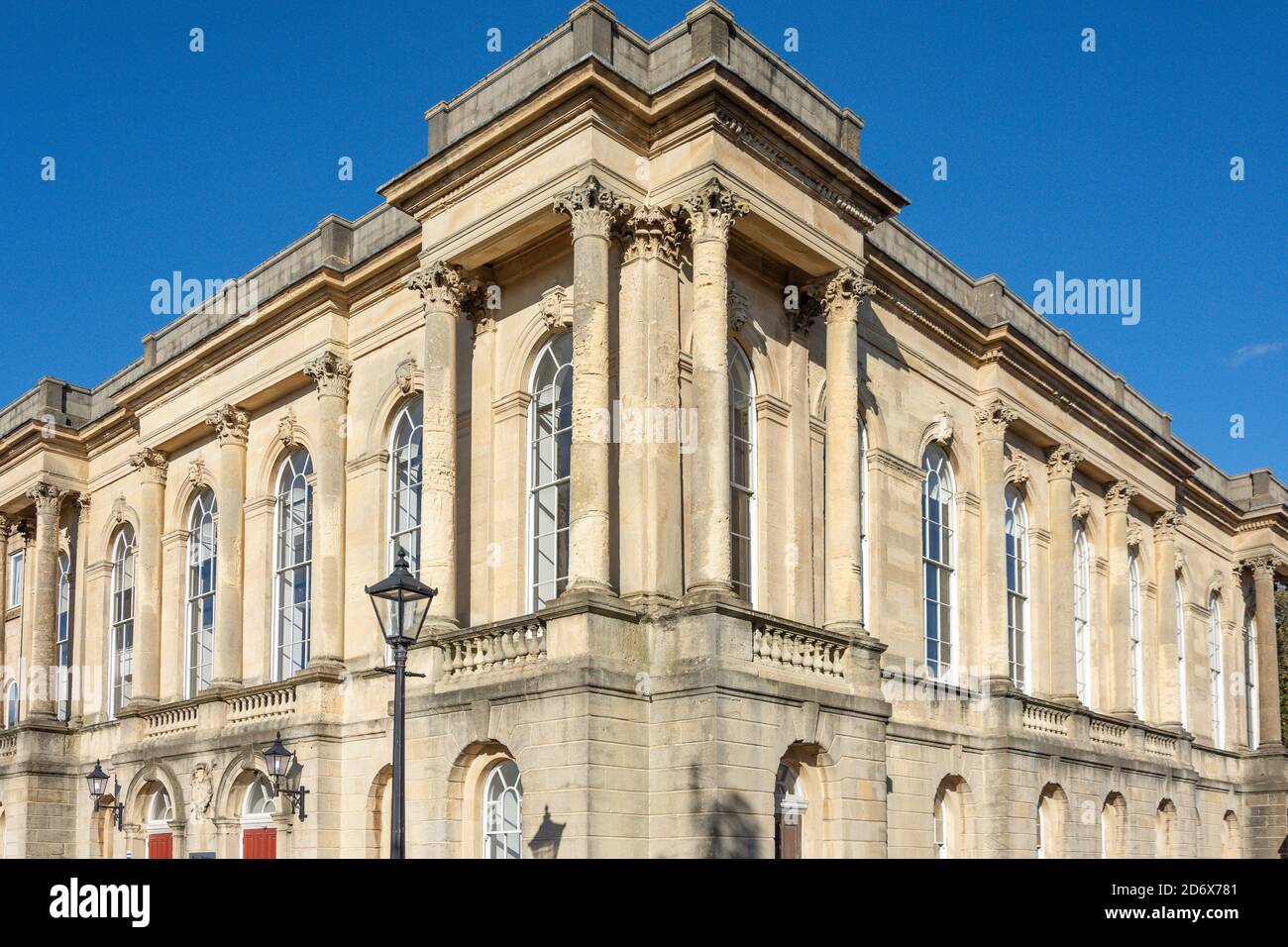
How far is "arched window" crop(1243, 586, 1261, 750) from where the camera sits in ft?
133

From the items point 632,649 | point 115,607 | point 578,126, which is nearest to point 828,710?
point 632,649

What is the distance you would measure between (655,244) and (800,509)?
184 inches

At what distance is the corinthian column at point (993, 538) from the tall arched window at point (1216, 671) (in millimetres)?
14003

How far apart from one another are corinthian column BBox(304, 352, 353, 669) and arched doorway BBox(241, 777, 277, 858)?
2.40 metres

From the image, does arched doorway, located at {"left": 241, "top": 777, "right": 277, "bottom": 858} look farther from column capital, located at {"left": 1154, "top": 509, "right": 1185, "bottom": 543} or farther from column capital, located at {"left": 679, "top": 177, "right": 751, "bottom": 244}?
column capital, located at {"left": 1154, "top": 509, "right": 1185, "bottom": 543}

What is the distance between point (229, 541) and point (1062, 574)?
52.8ft

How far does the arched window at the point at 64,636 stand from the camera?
31531mm

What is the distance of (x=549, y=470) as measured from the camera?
20.5 meters

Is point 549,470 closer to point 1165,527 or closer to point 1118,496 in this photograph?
point 1118,496

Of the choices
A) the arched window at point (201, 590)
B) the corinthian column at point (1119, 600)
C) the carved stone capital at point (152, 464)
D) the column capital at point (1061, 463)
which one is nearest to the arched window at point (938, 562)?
the column capital at point (1061, 463)

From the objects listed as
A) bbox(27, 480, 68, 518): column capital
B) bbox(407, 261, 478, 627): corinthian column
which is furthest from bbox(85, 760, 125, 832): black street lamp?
bbox(407, 261, 478, 627): corinthian column
